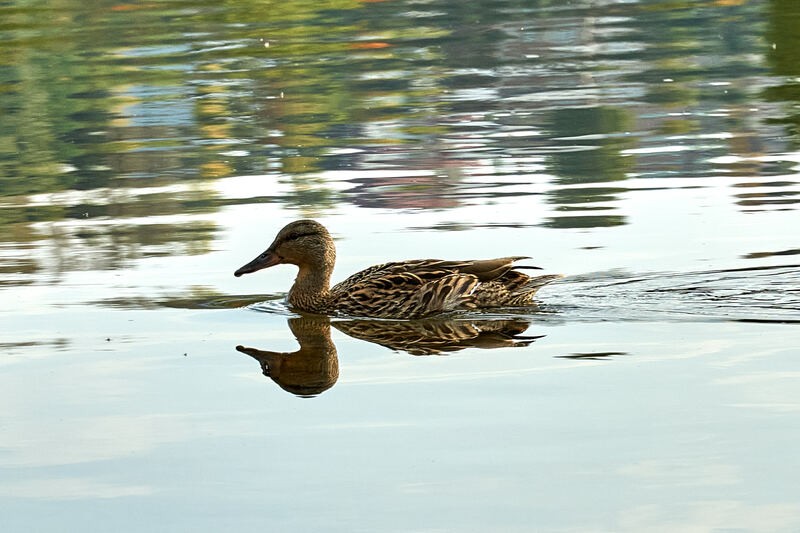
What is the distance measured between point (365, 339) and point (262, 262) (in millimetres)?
1569

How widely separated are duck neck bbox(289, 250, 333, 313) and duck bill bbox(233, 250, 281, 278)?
17 centimetres

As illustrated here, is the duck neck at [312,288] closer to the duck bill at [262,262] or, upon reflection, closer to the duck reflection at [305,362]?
the duck bill at [262,262]

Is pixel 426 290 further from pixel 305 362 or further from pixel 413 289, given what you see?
pixel 305 362

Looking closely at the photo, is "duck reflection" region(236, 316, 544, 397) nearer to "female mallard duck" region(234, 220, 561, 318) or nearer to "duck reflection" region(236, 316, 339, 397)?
"duck reflection" region(236, 316, 339, 397)

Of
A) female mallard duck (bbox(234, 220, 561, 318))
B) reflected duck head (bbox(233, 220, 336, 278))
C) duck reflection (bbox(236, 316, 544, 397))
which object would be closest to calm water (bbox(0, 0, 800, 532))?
duck reflection (bbox(236, 316, 544, 397))

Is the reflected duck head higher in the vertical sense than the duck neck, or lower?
higher

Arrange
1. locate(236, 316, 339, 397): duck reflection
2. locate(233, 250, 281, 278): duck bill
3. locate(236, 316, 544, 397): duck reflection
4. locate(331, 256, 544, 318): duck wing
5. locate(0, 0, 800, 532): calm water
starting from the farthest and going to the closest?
locate(233, 250, 281, 278): duck bill, locate(331, 256, 544, 318): duck wing, locate(236, 316, 544, 397): duck reflection, locate(236, 316, 339, 397): duck reflection, locate(0, 0, 800, 532): calm water

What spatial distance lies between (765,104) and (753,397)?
11.7 metres

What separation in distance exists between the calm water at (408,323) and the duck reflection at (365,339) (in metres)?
0.03

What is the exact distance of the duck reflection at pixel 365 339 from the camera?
882 cm

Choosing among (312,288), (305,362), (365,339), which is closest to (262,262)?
(312,288)

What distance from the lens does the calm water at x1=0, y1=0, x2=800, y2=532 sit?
22.3ft

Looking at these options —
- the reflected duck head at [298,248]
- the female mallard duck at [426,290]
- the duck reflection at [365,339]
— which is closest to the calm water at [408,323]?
the duck reflection at [365,339]

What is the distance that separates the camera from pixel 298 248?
11.3 m
